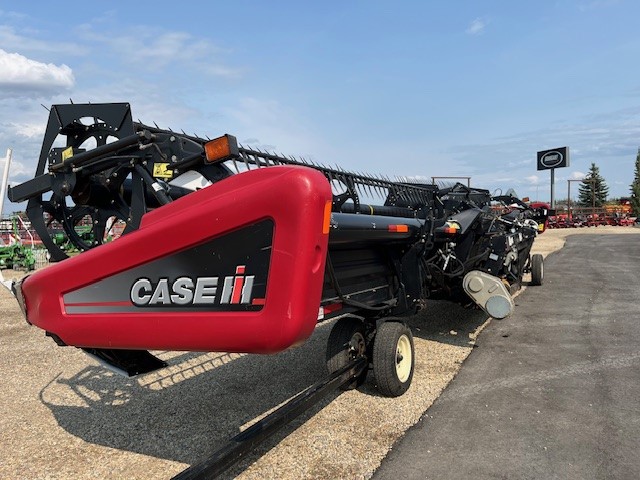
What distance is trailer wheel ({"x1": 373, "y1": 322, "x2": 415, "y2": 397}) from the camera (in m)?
4.11

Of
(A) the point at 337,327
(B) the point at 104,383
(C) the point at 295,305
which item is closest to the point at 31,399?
(B) the point at 104,383

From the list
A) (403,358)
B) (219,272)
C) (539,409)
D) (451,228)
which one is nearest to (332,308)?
(403,358)

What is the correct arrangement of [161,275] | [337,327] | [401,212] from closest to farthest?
[161,275] → [337,327] → [401,212]

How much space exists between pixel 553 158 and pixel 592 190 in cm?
3006

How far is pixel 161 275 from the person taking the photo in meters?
2.61

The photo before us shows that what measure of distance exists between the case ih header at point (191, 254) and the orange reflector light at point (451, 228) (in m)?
0.81

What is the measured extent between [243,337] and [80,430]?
2.26 m

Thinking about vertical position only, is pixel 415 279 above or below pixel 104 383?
above

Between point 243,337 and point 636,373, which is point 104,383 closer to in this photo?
point 243,337

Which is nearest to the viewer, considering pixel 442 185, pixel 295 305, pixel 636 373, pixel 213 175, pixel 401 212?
pixel 295 305

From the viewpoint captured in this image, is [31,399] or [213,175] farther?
[31,399]

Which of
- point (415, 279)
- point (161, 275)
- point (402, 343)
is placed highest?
point (161, 275)

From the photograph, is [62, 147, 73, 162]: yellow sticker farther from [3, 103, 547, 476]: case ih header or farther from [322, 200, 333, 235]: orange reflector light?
[322, 200, 333, 235]: orange reflector light

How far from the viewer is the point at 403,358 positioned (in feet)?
14.7
